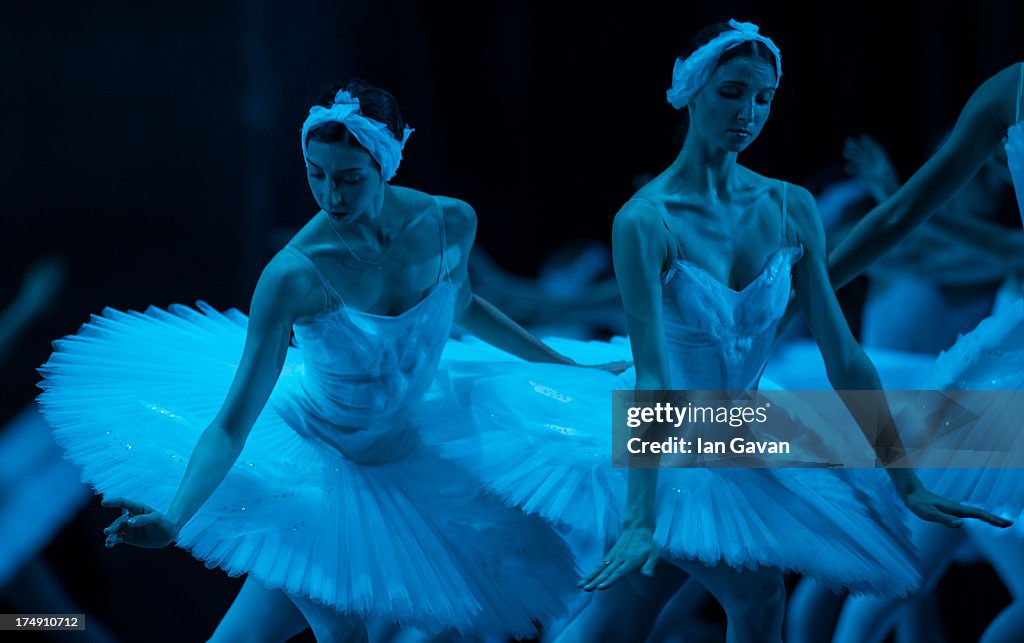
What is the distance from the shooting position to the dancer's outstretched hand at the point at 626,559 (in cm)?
204

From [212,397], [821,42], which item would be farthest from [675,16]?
[212,397]

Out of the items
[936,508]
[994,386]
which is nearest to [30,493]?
[936,508]

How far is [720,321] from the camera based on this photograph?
7.72 feet

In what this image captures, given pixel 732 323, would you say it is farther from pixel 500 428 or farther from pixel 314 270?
pixel 314 270

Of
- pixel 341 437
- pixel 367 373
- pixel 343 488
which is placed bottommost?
pixel 343 488

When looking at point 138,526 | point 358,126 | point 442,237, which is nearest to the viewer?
point 138,526

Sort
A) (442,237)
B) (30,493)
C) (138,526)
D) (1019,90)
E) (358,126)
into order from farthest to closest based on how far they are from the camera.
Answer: (30,493) < (442,237) < (1019,90) < (358,126) < (138,526)

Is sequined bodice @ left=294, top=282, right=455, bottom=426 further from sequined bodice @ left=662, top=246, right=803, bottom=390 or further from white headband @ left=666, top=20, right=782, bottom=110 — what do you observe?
white headband @ left=666, top=20, right=782, bottom=110

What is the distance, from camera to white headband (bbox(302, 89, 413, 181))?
7.45ft

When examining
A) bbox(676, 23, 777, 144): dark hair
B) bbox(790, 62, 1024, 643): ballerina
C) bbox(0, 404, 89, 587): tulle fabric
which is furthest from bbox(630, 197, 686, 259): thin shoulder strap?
bbox(0, 404, 89, 587): tulle fabric

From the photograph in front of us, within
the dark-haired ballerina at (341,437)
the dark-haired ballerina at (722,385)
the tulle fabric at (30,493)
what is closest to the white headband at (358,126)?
the dark-haired ballerina at (341,437)

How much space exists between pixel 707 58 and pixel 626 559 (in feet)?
3.00

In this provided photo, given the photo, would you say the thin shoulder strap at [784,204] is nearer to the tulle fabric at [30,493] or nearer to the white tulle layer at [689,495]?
the white tulle layer at [689,495]

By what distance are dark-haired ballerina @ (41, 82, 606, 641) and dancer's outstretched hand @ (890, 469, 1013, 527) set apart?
2.21 feet
